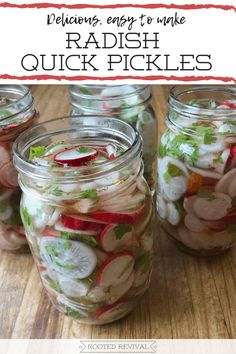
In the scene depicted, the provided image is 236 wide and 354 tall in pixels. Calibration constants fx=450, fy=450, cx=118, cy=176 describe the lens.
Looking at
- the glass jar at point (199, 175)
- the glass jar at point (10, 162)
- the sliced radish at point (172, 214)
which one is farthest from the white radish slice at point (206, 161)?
the glass jar at point (10, 162)

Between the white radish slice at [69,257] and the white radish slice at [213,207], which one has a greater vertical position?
the white radish slice at [69,257]

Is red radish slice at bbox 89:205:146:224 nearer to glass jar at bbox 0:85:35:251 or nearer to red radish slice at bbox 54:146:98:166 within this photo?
red radish slice at bbox 54:146:98:166

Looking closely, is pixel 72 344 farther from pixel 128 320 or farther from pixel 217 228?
pixel 217 228

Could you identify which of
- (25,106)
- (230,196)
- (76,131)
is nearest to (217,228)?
(230,196)
